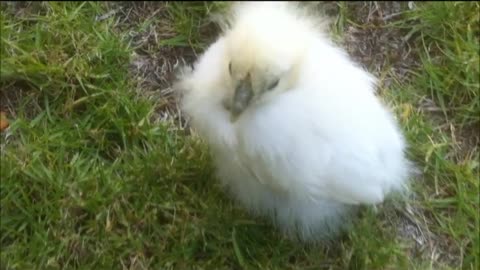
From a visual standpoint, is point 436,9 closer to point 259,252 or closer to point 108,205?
point 259,252

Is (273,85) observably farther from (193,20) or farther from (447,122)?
(447,122)

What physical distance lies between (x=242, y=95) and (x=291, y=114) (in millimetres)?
118

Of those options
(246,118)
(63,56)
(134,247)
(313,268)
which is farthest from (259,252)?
(63,56)

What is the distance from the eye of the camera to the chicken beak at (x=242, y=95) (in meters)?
1.73

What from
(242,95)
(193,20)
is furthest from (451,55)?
(242,95)

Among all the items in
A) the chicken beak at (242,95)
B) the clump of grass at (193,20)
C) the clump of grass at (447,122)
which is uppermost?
the chicken beak at (242,95)

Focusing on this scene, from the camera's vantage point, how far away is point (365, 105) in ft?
6.02

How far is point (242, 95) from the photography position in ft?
5.72

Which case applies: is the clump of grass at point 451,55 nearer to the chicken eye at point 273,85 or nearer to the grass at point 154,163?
the grass at point 154,163

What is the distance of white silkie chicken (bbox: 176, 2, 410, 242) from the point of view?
5.70 ft

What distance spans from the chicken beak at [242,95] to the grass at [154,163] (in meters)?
0.43

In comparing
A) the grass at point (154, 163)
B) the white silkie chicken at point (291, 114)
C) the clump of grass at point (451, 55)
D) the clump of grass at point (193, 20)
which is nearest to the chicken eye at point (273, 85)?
the white silkie chicken at point (291, 114)

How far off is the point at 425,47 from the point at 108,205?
3.37 ft

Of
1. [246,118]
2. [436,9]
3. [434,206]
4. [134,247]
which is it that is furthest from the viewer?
[436,9]
